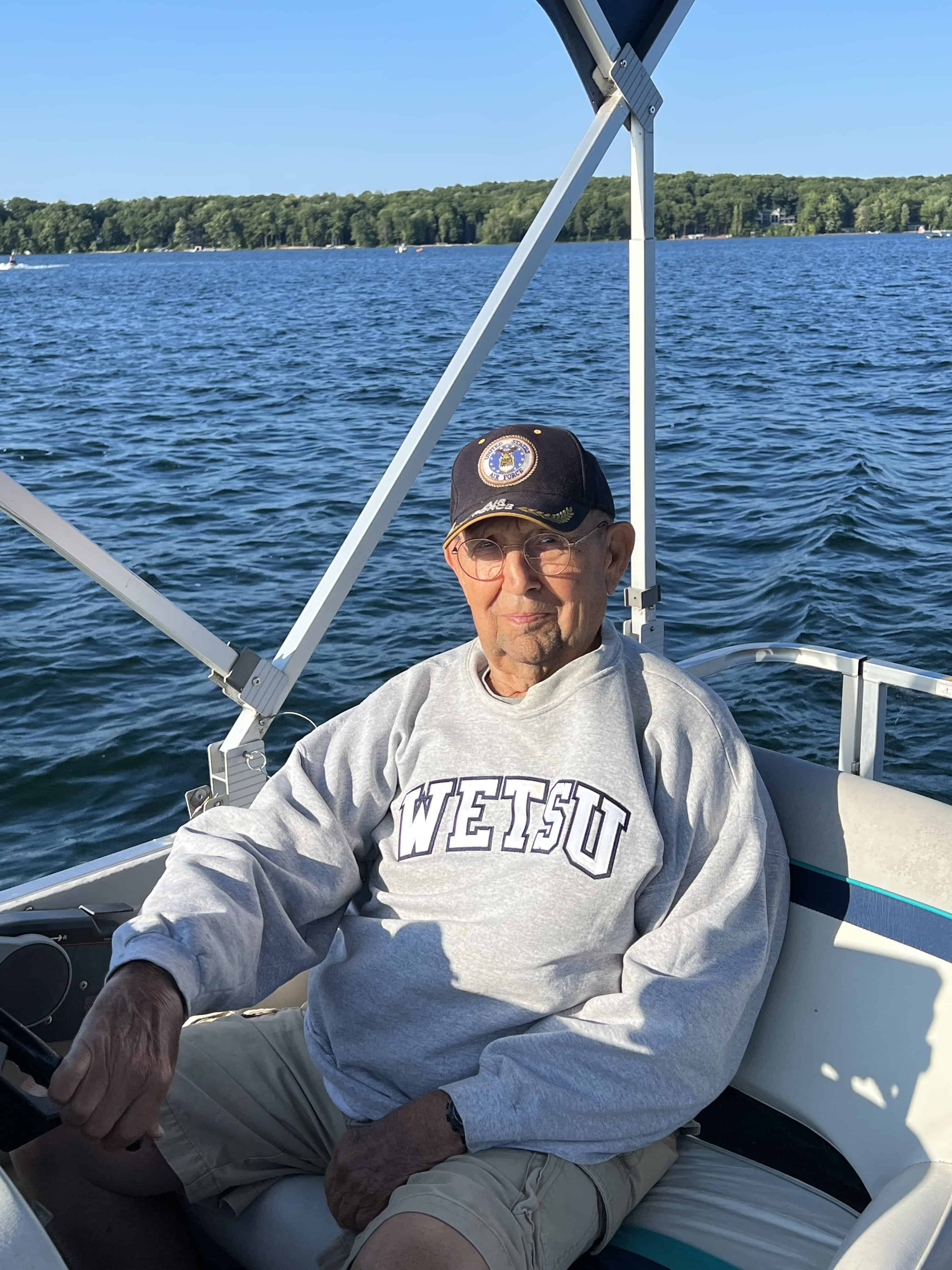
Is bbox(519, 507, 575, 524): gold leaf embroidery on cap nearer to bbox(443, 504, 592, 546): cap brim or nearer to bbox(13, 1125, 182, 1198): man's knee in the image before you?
bbox(443, 504, 592, 546): cap brim

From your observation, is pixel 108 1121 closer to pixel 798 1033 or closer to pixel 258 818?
pixel 258 818

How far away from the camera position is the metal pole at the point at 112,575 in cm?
226

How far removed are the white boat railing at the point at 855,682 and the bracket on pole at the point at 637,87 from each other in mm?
1260

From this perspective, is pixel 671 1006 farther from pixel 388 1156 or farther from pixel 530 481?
pixel 530 481

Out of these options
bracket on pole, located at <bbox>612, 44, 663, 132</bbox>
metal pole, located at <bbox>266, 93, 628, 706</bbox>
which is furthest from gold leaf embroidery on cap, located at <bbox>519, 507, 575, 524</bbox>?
bracket on pole, located at <bbox>612, 44, 663, 132</bbox>

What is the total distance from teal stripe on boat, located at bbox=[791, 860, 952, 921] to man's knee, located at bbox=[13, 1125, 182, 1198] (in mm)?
1073

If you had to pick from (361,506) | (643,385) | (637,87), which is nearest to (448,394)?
(643,385)

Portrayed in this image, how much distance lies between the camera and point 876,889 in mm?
1902

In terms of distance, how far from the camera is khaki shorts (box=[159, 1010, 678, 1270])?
157 cm

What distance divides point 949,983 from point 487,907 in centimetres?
67

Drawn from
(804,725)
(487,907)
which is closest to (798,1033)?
(487,907)

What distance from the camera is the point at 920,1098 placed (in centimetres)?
180

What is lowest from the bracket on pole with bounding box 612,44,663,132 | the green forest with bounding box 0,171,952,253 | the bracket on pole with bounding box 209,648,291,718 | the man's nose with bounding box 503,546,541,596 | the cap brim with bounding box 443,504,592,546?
the bracket on pole with bounding box 209,648,291,718

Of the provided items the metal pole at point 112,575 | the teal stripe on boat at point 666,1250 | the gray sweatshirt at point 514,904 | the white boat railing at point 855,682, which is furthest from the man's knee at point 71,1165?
the white boat railing at point 855,682
